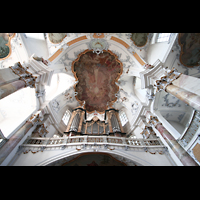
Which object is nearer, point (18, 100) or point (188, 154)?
point (188, 154)

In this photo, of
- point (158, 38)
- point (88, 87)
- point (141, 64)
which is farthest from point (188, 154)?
point (88, 87)

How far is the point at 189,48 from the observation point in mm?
6797

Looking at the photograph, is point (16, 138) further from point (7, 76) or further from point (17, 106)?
point (17, 106)

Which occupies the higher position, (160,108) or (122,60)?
(122,60)

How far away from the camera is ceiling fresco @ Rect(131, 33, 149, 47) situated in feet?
29.5

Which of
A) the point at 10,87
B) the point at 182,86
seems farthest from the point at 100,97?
the point at 10,87

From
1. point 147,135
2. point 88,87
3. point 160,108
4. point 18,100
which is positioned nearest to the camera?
point 147,135

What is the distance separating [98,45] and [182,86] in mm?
8540

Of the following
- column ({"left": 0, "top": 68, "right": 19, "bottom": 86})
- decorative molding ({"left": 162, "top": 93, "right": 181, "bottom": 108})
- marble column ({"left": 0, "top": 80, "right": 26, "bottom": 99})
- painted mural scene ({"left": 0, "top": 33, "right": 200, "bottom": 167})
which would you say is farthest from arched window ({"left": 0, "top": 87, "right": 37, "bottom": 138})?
decorative molding ({"left": 162, "top": 93, "right": 181, "bottom": 108})

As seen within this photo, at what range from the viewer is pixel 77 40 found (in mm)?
9594

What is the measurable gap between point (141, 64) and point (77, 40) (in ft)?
21.2

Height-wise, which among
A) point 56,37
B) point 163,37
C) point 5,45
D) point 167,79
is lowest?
point 167,79

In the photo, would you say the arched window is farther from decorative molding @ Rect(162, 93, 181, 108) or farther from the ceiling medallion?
decorative molding @ Rect(162, 93, 181, 108)

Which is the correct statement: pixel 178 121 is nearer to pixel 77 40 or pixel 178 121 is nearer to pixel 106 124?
pixel 106 124
